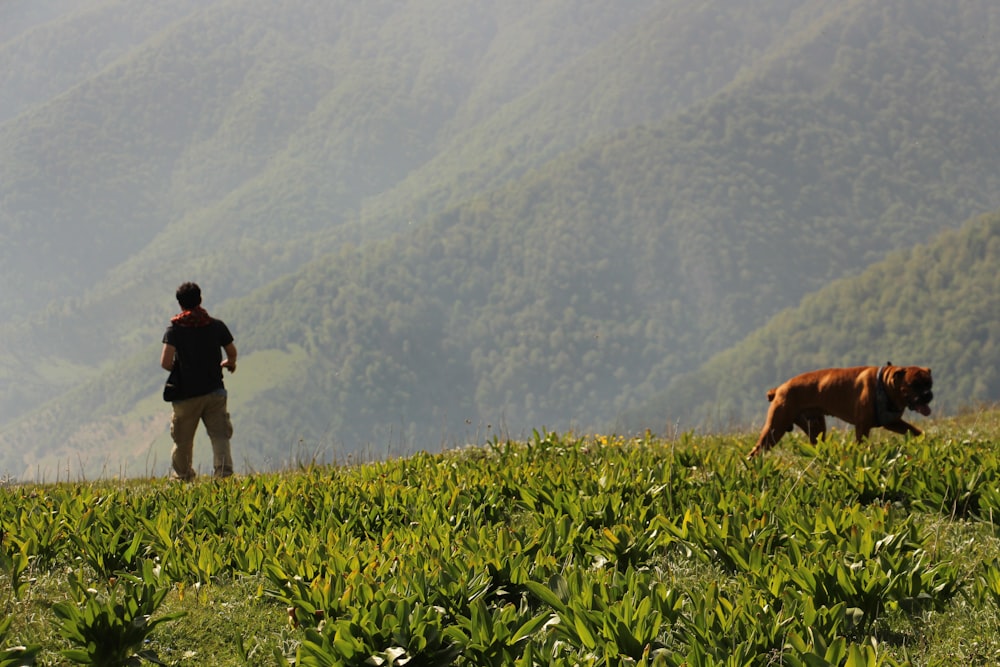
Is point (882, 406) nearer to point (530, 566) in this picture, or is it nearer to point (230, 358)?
point (530, 566)

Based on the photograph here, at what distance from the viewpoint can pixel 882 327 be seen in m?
157

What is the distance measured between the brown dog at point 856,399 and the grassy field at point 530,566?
1.01 m

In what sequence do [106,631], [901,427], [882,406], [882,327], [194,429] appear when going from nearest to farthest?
[106,631], [882,406], [901,427], [194,429], [882,327]

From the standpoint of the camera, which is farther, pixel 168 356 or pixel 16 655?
pixel 168 356

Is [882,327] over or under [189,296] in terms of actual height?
over

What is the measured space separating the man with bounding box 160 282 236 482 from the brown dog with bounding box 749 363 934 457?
516 cm

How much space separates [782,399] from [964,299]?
514 feet

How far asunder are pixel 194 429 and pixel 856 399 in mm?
6366

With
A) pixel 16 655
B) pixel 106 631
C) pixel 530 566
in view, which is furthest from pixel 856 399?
pixel 16 655

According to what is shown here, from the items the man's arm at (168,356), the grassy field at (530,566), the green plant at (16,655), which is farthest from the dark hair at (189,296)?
the green plant at (16,655)

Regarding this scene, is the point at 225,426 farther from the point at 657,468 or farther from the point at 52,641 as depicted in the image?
the point at 52,641

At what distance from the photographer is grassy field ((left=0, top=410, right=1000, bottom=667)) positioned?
420 cm

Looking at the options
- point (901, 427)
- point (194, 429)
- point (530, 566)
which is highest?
point (194, 429)

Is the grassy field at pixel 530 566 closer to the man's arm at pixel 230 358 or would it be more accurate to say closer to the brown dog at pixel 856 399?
the brown dog at pixel 856 399
